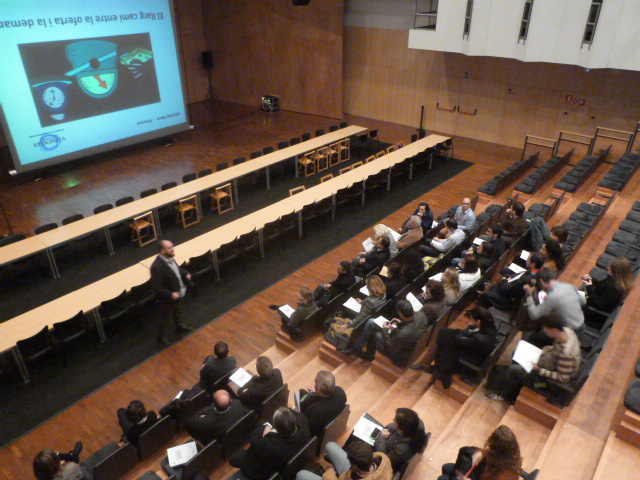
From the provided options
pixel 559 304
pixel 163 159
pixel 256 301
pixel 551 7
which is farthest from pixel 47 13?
pixel 559 304

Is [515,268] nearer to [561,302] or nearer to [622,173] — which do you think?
[561,302]

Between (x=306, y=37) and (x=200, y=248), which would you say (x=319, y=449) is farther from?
(x=306, y=37)

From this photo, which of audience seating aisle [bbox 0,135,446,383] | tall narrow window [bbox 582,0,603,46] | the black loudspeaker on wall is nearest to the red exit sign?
tall narrow window [bbox 582,0,603,46]

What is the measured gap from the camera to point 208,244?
294 inches

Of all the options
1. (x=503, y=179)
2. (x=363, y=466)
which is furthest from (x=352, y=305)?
(x=503, y=179)

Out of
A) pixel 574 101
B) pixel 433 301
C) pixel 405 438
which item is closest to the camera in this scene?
pixel 405 438

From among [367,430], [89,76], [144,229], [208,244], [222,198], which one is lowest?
[144,229]

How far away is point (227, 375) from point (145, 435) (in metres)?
0.94

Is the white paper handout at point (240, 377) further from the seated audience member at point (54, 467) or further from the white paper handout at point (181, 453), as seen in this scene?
the seated audience member at point (54, 467)

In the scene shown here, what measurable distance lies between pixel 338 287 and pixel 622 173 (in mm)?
6726

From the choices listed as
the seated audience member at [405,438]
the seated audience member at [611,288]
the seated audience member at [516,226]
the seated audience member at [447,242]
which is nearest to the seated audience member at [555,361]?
the seated audience member at [611,288]

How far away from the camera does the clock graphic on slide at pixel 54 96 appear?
11.0 meters

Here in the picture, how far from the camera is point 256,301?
7.21m

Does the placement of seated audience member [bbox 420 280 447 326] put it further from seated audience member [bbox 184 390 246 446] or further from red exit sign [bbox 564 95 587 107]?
red exit sign [bbox 564 95 587 107]
